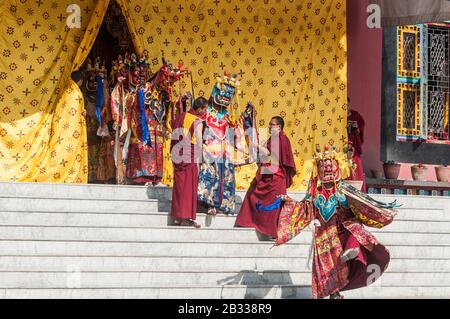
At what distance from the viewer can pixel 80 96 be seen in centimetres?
1510

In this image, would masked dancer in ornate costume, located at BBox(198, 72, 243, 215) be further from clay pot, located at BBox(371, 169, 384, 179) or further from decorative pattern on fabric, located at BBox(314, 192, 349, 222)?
clay pot, located at BBox(371, 169, 384, 179)

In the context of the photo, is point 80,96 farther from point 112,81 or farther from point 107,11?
point 107,11

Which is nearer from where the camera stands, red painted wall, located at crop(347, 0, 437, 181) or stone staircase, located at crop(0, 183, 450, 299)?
stone staircase, located at crop(0, 183, 450, 299)

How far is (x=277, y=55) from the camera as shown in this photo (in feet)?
53.6

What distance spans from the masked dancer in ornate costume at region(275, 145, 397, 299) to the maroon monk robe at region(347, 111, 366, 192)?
4557 millimetres

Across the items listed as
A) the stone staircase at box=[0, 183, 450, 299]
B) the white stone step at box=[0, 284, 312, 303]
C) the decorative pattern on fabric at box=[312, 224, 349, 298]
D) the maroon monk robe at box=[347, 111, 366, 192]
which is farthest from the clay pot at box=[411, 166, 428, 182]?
the decorative pattern on fabric at box=[312, 224, 349, 298]

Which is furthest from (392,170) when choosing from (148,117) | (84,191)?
(84,191)

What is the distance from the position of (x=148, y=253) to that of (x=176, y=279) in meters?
0.54

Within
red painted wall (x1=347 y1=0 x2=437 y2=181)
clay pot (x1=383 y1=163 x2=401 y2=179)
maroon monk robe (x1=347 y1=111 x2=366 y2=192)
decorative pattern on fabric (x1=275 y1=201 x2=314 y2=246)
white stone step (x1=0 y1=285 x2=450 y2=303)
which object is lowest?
white stone step (x1=0 y1=285 x2=450 y2=303)

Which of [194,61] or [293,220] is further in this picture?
[194,61]

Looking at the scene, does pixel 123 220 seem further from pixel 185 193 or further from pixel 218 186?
pixel 218 186

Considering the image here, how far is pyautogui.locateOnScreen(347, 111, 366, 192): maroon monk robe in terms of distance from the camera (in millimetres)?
15984

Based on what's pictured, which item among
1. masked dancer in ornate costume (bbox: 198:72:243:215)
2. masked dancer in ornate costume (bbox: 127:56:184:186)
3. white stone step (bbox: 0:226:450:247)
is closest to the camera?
white stone step (bbox: 0:226:450:247)

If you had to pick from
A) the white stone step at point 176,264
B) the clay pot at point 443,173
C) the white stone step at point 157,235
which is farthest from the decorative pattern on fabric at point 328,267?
the clay pot at point 443,173
